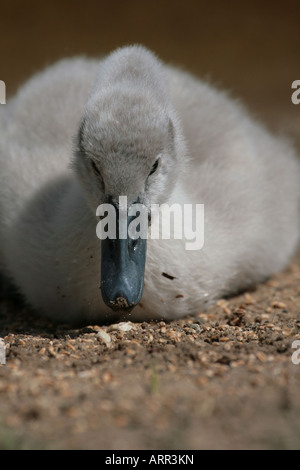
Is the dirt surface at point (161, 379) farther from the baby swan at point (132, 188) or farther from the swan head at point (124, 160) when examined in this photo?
the swan head at point (124, 160)

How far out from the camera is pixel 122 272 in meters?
2.80

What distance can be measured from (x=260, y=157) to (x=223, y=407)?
2425mm

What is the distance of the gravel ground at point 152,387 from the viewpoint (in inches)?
81.4

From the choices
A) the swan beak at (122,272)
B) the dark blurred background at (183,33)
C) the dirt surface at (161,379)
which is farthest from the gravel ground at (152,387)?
the dark blurred background at (183,33)

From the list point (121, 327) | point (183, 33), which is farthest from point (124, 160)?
point (183, 33)

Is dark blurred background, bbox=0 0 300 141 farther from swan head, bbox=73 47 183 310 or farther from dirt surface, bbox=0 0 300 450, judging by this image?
swan head, bbox=73 47 183 310

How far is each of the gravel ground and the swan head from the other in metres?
0.30

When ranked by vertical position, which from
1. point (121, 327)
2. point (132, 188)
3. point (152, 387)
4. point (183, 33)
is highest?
point (183, 33)

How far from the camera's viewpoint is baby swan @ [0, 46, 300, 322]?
9.43 feet

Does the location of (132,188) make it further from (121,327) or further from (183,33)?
(183,33)

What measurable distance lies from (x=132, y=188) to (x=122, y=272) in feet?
1.16

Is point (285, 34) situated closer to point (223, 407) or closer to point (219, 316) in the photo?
point (219, 316)

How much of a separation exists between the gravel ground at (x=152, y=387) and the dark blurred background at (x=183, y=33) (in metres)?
4.83
